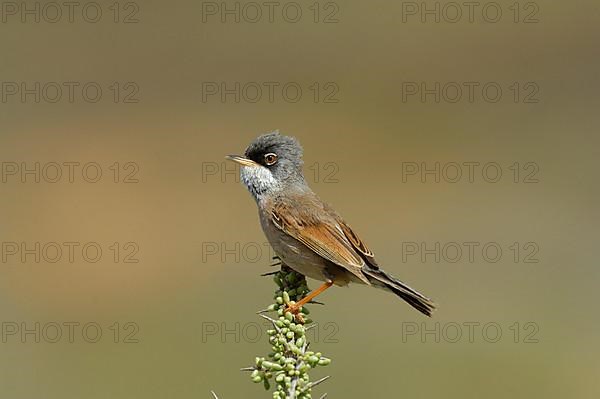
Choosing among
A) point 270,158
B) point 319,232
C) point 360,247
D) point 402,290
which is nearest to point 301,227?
point 319,232

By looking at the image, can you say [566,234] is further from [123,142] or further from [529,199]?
[123,142]

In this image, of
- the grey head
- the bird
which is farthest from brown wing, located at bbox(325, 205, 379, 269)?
the grey head

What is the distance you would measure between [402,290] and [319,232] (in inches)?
23.4

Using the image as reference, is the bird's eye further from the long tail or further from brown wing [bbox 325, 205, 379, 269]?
the long tail

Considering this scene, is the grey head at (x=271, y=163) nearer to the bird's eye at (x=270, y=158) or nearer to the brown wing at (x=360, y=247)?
the bird's eye at (x=270, y=158)

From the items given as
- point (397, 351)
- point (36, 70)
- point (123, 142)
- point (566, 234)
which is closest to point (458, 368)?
point (397, 351)

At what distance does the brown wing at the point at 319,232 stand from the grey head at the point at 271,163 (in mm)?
161

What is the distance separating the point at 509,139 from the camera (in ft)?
52.6

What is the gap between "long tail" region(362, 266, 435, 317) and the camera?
4387 mm

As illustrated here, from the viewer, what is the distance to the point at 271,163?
5.09 meters

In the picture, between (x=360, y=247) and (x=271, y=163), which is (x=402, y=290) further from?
(x=271, y=163)

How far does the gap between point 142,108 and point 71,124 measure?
1.51m

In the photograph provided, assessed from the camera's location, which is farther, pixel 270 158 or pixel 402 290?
pixel 270 158

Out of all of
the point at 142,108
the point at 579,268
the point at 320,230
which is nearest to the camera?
the point at 320,230
